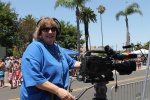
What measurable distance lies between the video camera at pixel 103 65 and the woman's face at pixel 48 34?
335mm

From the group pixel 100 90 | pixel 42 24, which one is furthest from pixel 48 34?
pixel 100 90

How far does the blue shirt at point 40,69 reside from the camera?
2404 millimetres

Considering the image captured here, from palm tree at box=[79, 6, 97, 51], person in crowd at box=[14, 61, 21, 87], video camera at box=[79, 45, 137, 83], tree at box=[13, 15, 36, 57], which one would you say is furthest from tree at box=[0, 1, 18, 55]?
video camera at box=[79, 45, 137, 83]

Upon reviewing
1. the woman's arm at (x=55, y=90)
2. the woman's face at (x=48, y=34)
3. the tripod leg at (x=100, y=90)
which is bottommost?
the tripod leg at (x=100, y=90)

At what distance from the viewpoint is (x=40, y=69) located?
246 cm

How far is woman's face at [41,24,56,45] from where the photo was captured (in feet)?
8.57

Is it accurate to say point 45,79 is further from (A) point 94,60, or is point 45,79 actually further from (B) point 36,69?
(A) point 94,60

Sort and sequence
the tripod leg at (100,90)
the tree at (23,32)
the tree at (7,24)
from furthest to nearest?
the tree at (23,32), the tree at (7,24), the tripod leg at (100,90)

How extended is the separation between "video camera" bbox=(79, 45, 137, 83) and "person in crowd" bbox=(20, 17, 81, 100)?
178 mm

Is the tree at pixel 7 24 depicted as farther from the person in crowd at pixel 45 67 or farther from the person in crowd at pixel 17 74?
the person in crowd at pixel 45 67

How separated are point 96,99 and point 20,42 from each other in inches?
1756

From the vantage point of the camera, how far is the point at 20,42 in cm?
4669

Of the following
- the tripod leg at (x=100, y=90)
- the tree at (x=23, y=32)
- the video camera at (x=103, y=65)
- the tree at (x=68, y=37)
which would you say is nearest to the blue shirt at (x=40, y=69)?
the video camera at (x=103, y=65)

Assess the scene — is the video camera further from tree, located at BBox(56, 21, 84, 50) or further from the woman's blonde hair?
tree, located at BBox(56, 21, 84, 50)
